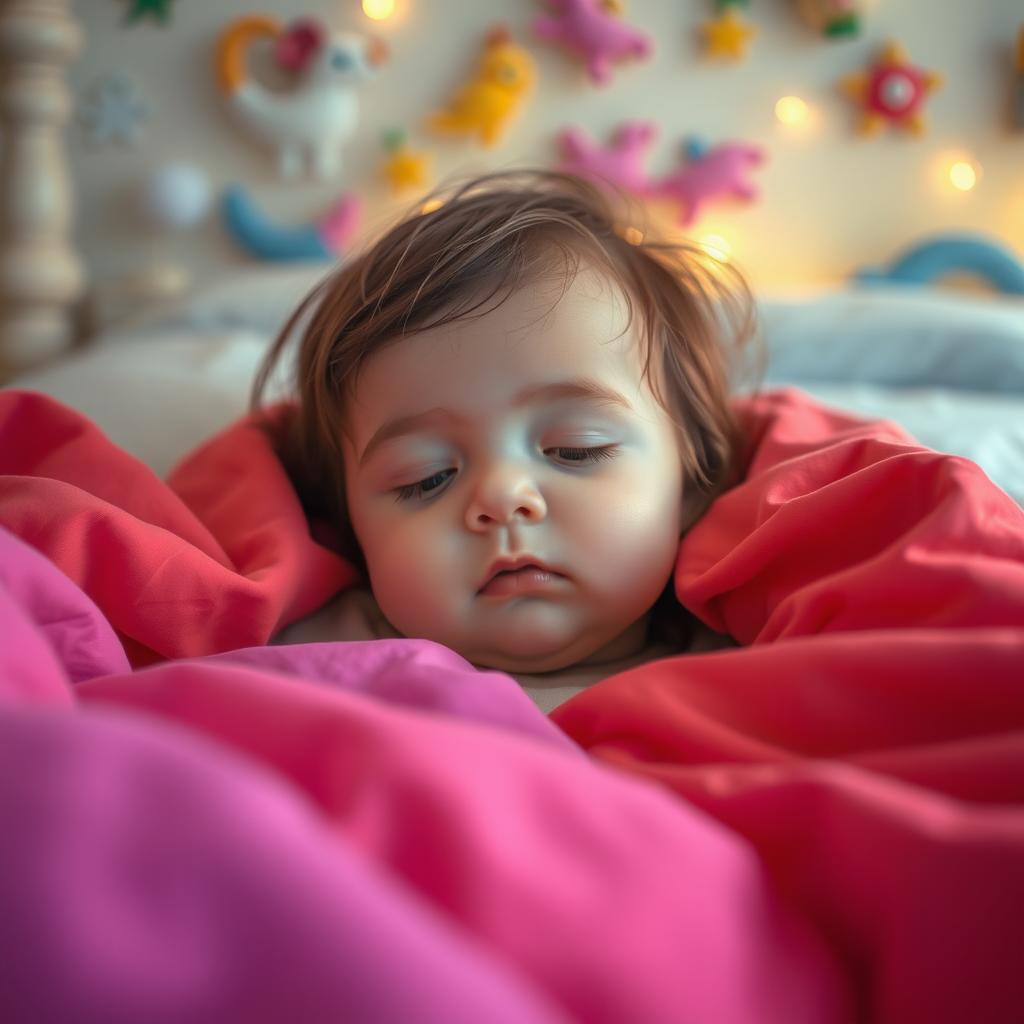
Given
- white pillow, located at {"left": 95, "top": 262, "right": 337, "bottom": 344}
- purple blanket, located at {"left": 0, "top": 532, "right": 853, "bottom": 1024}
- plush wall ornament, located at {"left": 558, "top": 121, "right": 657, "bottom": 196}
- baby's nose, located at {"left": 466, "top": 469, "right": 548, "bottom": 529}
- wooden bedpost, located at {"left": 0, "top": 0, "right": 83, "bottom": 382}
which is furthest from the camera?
plush wall ornament, located at {"left": 558, "top": 121, "right": 657, "bottom": 196}

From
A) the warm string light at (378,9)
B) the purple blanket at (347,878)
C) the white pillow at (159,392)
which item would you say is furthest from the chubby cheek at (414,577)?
the warm string light at (378,9)

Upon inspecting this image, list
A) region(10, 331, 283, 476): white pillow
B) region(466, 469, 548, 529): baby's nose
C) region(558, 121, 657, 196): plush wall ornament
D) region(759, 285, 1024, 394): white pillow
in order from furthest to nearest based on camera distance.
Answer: region(558, 121, 657, 196): plush wall ornament → region(759, 285, 1024, 394): white pillow → region(10, 331, 283, 476): white pillow → region(466, 469, 548, 529): baby's nose

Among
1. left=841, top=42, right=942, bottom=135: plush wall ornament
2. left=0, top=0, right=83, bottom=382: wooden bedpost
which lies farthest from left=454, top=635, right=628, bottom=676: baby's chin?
left=841, top=42, right=942, bottom=135: plush wall ornament

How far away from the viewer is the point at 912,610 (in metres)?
0.57

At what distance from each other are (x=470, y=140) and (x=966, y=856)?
7.22 ft

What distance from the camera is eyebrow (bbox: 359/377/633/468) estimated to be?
0.76 m

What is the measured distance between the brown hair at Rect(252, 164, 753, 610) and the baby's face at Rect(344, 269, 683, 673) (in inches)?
1.0

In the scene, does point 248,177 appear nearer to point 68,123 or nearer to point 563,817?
point 68,123

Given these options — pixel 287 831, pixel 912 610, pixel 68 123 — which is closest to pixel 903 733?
pixel 912 610

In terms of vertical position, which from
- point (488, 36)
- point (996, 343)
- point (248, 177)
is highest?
point (488, 36)

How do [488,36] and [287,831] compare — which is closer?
[287,831]

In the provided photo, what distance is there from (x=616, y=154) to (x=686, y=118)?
0.19 m

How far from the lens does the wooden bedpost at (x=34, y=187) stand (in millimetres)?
1942

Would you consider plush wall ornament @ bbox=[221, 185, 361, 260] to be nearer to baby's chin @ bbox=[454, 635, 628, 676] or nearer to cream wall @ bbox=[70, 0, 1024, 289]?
cream wall @ bbox=[70, 0, 1024, 289]
